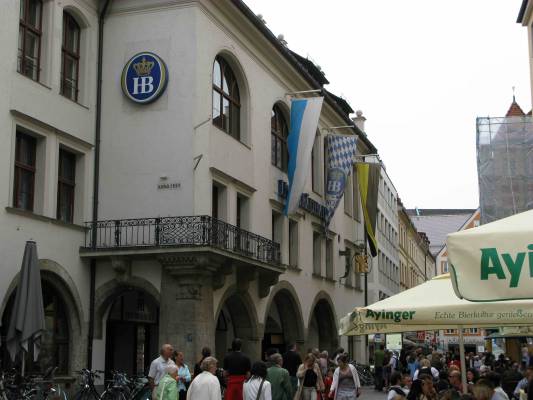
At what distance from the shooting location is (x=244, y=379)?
565 inches

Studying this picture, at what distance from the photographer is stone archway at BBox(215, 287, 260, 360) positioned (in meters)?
26.2

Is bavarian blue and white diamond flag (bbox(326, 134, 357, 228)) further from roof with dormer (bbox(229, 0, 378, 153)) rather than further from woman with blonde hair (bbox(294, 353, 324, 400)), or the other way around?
woman with blonde hair (bbox(294, 353, 324, 400))

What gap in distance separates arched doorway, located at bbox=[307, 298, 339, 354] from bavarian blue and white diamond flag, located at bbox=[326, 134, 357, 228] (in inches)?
170

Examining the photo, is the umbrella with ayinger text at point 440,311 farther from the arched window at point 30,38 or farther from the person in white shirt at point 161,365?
the arched window at point 30,38

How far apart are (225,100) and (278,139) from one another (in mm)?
5298

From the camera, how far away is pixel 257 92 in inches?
1099

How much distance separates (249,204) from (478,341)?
6519 cm

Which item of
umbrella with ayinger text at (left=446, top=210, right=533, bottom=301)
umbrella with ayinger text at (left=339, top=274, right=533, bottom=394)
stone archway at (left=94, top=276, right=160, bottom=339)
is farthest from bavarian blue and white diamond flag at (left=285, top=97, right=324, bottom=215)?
umbrella with ayinger text at (left=446, top=210, right=533, bottom=301)

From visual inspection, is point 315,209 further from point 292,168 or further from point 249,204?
point 249,204

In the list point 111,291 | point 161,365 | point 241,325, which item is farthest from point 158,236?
point 161,365

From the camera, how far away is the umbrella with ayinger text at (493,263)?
657 centimetres

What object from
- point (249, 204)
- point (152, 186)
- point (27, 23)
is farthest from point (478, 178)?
point (27, 23)

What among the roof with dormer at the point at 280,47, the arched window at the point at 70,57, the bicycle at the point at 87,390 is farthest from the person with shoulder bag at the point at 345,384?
the roof with dormer at the point at 280,47

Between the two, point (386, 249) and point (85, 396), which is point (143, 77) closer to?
point (85, 396)
